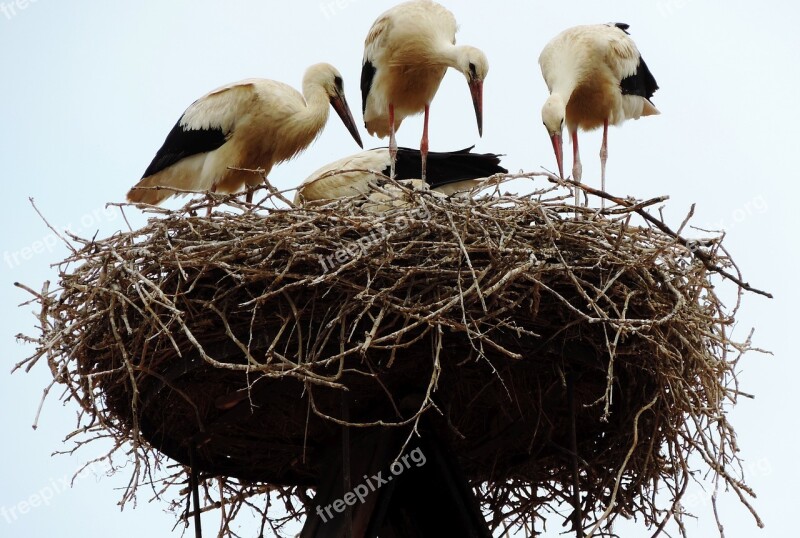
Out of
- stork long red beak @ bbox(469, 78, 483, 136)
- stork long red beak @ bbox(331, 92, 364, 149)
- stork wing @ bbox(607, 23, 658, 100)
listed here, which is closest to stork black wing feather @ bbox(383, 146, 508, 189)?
stork long red beak @ bbox(331, 92, 364, 149)

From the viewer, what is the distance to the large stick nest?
397cm

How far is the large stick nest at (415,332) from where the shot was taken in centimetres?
397

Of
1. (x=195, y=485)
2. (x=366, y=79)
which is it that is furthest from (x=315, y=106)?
(x=195, y=485)

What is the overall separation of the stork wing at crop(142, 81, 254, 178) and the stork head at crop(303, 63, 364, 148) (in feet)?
1.39

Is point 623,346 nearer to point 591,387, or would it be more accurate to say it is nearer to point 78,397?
point 591,387

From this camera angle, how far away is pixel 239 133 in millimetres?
6117

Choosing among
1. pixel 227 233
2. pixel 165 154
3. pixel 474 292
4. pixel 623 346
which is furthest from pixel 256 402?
pixel 165 154

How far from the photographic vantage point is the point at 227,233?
432 cm

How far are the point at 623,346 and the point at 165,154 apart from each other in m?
3.03

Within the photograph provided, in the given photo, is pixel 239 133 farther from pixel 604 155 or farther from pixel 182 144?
pixel 604 155

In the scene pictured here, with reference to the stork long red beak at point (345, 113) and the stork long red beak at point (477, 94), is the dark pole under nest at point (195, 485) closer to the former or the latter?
the stork long red beak at point (477, 94)

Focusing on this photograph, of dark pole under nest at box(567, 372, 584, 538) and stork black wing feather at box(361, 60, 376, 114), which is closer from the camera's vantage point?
dark pole under nest at box(567, 372, 584, 538)

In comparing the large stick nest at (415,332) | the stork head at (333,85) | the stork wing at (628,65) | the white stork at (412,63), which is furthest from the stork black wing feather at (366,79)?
the large stick nest at (415,332)

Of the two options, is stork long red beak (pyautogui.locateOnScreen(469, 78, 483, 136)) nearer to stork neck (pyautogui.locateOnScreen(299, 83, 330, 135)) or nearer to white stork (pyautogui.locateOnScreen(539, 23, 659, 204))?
white stork (pyautogui.locateOnScreen(539, 23, 659, 204))
